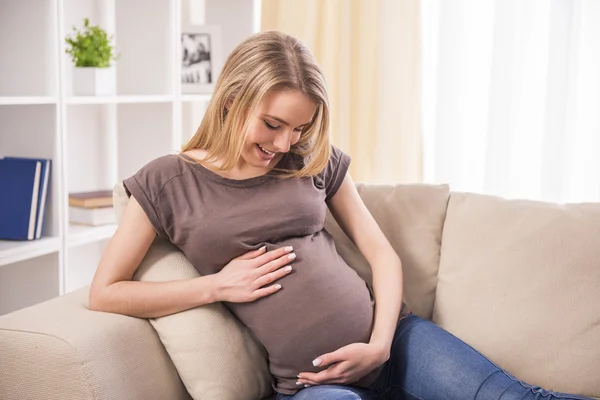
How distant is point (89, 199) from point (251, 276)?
1240 mm

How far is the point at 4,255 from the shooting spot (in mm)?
2125

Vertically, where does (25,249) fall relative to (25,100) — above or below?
below

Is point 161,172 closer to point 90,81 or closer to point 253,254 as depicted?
point 253,254

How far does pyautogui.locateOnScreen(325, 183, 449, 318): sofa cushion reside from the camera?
186 cm

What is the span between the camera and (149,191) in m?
1.55

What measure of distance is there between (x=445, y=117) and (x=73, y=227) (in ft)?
4.74

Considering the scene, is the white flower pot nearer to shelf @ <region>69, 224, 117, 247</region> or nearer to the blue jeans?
shelf @ <region>69, 224, 117, 247</region>

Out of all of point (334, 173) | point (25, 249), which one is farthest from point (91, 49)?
point (334, 173)

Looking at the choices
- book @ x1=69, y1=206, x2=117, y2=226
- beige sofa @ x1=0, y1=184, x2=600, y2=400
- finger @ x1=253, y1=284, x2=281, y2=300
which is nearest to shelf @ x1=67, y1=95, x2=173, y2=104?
book @ x1=69, y1=206, x2=117, y2=226

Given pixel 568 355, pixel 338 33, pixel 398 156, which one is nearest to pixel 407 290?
pixel 568 355

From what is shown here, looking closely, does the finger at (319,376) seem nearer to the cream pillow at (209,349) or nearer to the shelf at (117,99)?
the cream pillow at (209,349)

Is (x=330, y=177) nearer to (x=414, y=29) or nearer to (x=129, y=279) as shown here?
(x=129, y=279)

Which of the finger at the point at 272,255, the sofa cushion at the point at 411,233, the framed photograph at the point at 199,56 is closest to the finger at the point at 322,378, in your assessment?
the finger at the point at 272,255

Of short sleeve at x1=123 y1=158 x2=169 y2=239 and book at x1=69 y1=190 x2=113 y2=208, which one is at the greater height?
short sleeve at x1=123 y1=158 x2=169 y2=239
